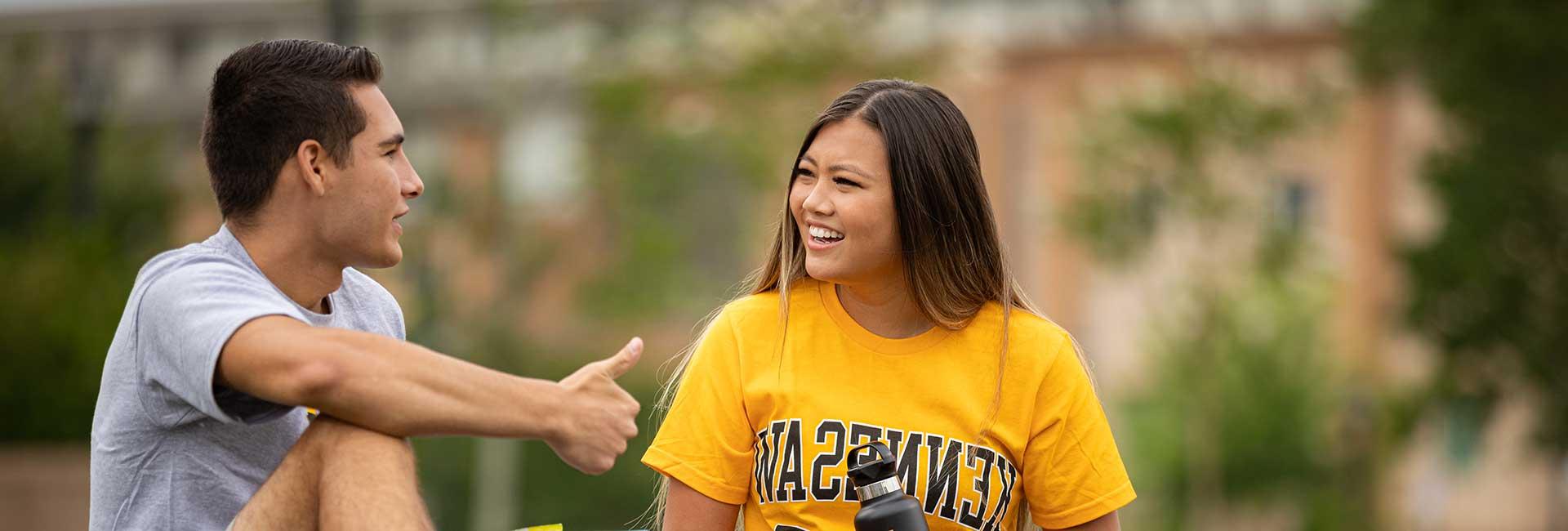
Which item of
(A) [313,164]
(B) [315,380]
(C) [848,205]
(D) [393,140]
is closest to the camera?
(B) [315,380]

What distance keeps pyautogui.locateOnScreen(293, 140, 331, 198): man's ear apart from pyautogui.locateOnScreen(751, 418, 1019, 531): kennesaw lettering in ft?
3.31

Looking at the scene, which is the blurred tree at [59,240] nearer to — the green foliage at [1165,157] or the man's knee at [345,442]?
the green foliage at [1165,157]

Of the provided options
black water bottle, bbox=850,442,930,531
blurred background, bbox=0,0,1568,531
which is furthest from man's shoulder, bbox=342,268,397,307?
blurred background, bbox=0,0,1568,531

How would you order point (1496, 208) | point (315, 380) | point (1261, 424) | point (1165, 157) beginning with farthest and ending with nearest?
1. point (1261, 424)
2. point (1165, 157)
3. point (1496, 208)
4. point (315, 380)

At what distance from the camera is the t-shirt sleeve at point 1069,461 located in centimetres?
366

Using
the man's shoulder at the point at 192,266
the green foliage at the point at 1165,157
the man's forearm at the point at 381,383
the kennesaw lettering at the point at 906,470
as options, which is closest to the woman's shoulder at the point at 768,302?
the kennesaw lettering at the point at 906,470

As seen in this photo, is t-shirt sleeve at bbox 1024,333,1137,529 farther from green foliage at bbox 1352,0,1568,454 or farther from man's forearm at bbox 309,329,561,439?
green foliage at bbox 1352,0,1568,454

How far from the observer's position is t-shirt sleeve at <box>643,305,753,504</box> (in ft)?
12.1

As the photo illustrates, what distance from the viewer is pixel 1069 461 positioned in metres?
3.66

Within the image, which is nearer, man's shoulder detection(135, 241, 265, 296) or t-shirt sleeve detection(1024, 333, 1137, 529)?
man's shoulder detection(135, 241, 265, 296)

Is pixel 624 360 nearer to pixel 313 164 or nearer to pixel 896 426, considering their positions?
pixel 896 426

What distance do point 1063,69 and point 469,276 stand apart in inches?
520

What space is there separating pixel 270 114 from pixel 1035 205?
28408mm

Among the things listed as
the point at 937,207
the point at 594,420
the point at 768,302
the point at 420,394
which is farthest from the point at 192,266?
the point at 937,207
